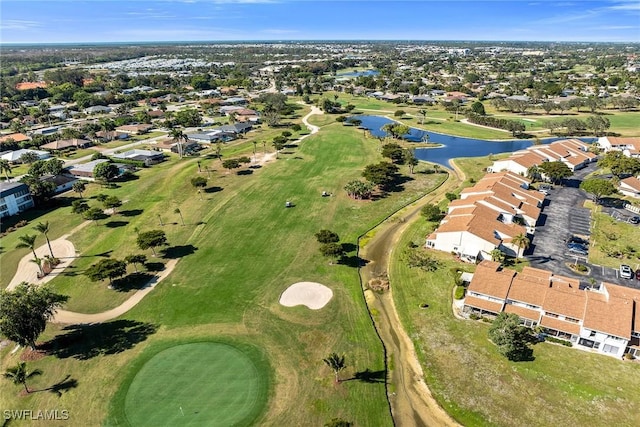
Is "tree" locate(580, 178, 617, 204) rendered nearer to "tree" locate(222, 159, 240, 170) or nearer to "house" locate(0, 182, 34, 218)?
"tree" locate(222, 159, 240, 170)

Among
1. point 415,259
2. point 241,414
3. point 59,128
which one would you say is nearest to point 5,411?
point 241,414

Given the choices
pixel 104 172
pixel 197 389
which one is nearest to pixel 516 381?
pixel 197 389

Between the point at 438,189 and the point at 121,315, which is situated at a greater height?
the point at 438,189

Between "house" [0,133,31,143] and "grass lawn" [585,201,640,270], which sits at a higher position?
"house" [0,133,31,143]

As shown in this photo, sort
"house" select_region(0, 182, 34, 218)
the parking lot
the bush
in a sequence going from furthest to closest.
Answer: "house" select_region(0, 182, 34, 218) < the parking lot < the bush

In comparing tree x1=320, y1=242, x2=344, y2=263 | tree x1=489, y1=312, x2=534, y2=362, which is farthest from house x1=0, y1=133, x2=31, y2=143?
tree x1=489, y1=312, x2=534, y2=362

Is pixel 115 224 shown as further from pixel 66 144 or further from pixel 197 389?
pixel 66 144

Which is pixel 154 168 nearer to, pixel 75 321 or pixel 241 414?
pixel 75 321
